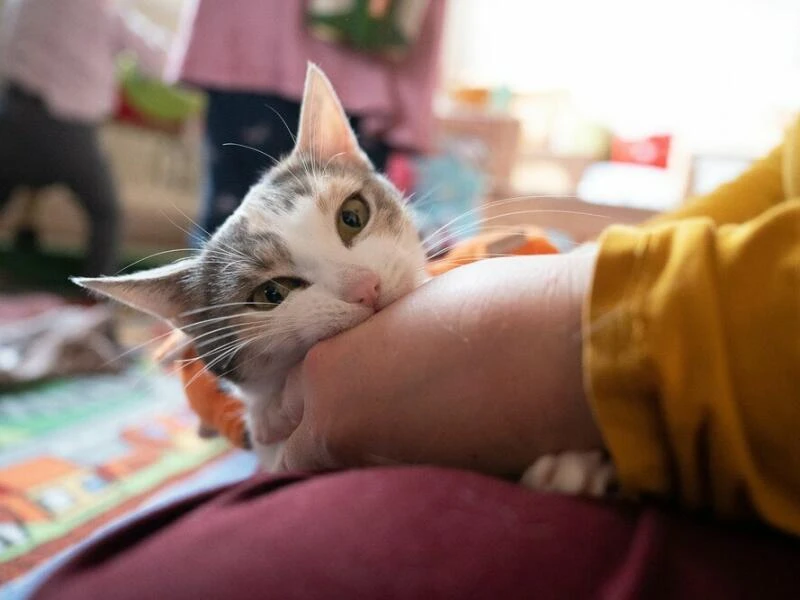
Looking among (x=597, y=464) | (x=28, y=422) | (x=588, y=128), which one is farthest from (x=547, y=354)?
(x=588, y=128)

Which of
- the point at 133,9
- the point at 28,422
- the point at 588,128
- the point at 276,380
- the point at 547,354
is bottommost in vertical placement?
the point at 28,422

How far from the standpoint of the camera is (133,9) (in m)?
3.40

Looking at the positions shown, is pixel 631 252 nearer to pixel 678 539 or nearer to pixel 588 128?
pixel 678 539

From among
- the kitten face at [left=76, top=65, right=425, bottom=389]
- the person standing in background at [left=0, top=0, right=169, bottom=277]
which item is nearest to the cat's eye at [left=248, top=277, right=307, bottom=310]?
the kitten face at [left=76, top=65, right=425, bottom=389]

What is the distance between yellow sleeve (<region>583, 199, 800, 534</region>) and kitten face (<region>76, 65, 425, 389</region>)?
27 cm

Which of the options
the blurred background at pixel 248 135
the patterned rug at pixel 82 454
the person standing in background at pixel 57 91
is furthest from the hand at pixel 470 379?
Result: the person standing in background at pixel 57 91

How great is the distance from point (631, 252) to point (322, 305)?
301 millimetres

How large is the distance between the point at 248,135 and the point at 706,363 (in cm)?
135

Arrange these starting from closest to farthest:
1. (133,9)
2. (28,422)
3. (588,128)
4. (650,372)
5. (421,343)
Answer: (650,372) → (421,343) → (28,422) → (588,128) → (133,9)

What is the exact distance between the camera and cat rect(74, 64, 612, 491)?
599 mm

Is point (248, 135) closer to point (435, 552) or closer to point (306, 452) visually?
point (306, 452)

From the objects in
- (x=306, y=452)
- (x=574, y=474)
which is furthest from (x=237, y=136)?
(x=574, y=474)

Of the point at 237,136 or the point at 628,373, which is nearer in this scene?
the point at 628,373

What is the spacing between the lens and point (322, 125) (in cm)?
79
